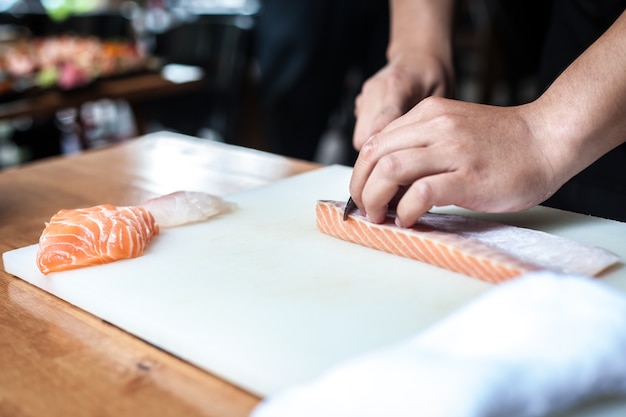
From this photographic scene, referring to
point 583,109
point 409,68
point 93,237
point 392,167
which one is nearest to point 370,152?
point 392,167

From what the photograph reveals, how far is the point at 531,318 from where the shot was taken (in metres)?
0.70

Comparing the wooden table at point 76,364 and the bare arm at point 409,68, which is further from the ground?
the bare arm at point 409,68

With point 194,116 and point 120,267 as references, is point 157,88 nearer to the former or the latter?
point 194,116

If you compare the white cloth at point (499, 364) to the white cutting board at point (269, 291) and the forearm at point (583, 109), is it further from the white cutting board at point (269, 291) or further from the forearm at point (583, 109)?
the forearm at point (583, 109)

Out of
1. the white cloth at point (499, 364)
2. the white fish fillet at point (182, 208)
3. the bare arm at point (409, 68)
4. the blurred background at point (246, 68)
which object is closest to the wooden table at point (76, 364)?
the white cloth at point (499, 364)

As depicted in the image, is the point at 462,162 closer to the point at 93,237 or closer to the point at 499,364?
the point at 499,364

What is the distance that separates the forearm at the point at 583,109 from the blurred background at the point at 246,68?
1302mm

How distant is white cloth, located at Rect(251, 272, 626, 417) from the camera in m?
0.61

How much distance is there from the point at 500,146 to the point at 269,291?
16.1 inches

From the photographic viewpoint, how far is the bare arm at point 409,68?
1.49 m

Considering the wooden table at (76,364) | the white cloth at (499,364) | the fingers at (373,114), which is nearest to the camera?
the white cloth at (499,364)

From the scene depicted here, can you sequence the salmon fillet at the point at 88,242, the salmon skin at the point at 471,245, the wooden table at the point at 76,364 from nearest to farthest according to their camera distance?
1. the wooden table at the point at 76,364
2. the salmon skin at the point at 471,245
3. the salmon fillet at the point at 88,242

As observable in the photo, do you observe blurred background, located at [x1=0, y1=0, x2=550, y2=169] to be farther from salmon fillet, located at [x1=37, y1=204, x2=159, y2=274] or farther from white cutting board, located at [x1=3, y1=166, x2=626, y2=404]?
salmon fillet, located at [x1=37, y1=204, x2=159, y2=274]

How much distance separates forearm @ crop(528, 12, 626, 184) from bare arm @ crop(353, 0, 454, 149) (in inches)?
17.0
